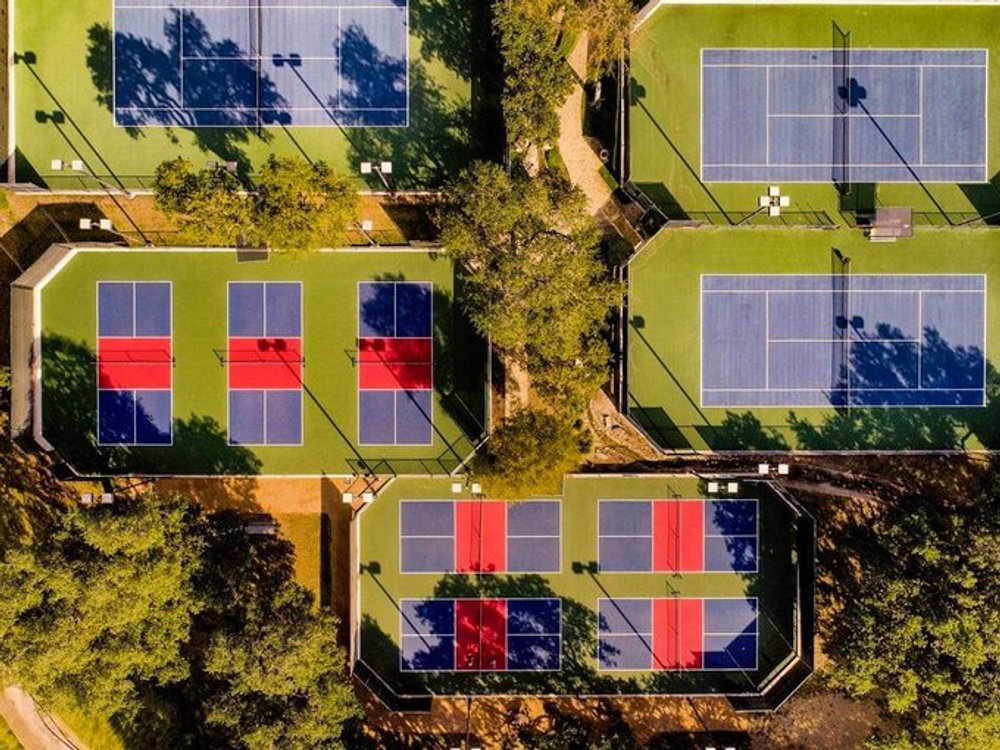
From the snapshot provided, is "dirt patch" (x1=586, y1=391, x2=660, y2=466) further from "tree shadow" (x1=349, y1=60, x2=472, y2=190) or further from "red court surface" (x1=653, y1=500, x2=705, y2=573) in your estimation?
"tree shadow" (x1=349, y1=60, x2=472, y2=190)

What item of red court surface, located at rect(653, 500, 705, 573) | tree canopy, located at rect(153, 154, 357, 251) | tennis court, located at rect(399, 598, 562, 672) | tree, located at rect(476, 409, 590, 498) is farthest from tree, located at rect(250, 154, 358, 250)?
red court surface, located at rect(653, 500, 705, 573)

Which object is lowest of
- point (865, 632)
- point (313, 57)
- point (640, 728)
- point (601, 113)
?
point (640, 728)

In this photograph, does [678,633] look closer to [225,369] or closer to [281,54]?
[225,369]

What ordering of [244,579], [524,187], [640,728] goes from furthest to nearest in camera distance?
[640,728], [244,579], [524,187]

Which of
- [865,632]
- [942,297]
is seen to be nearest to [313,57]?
[942,297]

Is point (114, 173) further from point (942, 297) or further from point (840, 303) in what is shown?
point (942, 297)
